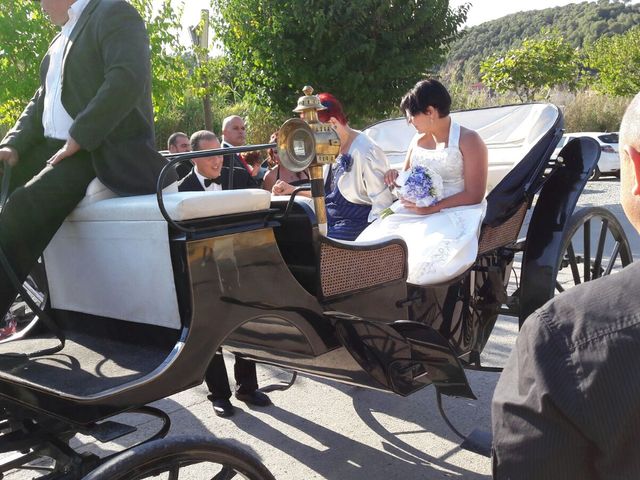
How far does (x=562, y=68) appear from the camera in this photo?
2070 cm

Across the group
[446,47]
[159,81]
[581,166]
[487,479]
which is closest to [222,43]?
[159,81]

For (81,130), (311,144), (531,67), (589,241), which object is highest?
(531,67)

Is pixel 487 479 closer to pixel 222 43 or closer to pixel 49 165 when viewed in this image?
pixel 49 165

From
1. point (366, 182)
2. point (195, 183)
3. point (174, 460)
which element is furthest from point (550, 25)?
point (174, 460)

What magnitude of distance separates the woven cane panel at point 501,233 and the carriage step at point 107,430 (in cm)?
184

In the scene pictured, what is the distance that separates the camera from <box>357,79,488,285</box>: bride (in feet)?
9.30

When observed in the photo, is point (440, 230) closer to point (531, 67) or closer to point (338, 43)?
point (338, 43)

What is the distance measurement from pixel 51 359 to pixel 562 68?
70.1ft

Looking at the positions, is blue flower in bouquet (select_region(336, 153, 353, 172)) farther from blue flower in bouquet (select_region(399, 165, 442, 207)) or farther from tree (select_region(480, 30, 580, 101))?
tree (select_region(480, 30, 580, 101))

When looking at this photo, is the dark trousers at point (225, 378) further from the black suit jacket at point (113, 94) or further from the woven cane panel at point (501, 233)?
the woven cane panel at point (501, 233)

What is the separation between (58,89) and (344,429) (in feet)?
6.93

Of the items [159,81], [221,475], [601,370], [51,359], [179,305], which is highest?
[159,81]

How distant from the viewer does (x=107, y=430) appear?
1908 millimetres

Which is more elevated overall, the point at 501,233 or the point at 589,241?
the point at 501,233
